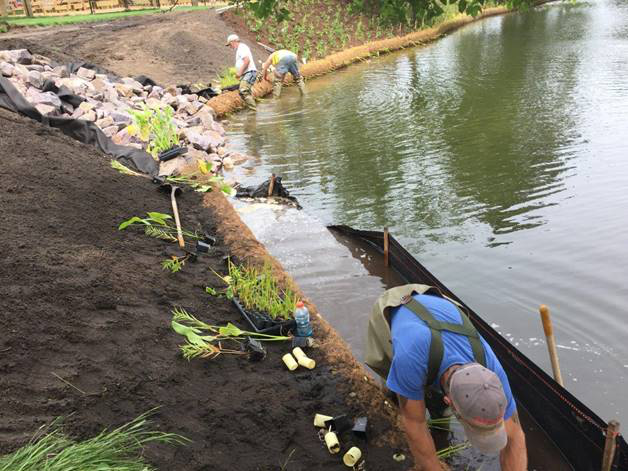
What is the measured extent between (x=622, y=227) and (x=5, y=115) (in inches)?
346

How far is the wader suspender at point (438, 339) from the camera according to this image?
2723mm

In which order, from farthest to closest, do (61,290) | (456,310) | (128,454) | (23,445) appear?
(61,290) < (456,310) < (128,454) < (23,445)

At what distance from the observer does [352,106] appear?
13961 mm

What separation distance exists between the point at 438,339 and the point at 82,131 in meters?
7.79

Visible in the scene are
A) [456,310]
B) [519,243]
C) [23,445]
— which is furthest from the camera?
[519,243]

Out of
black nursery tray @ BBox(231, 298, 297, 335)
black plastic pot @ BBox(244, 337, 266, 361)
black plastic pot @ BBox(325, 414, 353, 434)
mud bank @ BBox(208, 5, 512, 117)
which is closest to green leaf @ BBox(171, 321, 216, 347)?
black plastic pot @ BBox(244, 337, 266, 361)

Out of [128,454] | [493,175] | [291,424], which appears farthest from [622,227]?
[128,454]

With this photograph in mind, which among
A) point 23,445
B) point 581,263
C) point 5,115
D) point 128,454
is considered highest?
point 5,115

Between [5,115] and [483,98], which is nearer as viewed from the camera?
[5,115]

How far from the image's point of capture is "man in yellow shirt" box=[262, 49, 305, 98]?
1473 cm

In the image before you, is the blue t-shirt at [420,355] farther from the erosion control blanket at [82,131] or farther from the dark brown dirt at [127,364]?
the erosion control blanket at [82,131]

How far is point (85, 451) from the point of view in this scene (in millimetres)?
2574

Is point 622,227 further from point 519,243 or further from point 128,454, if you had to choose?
point 128,454

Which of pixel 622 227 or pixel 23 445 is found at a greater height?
pixel 23 445
